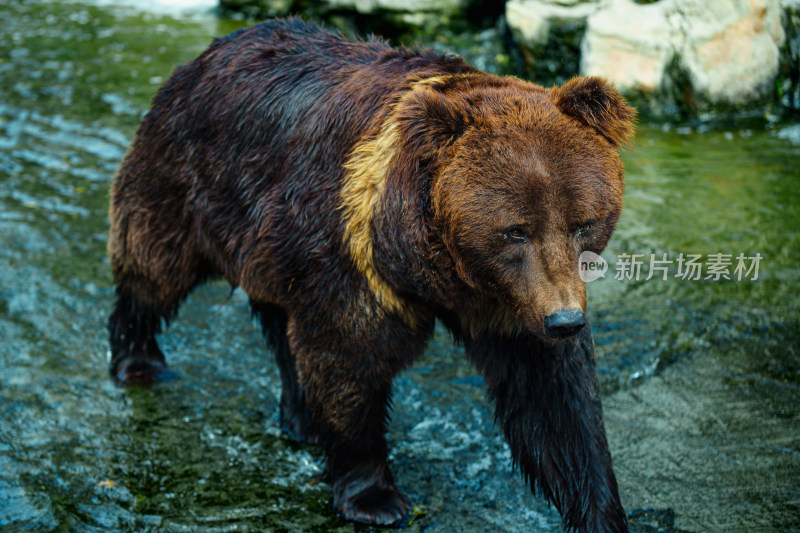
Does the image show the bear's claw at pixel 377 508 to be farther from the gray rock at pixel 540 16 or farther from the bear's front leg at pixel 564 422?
the gray rock at pixel 540 16

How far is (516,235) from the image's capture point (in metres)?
3.00

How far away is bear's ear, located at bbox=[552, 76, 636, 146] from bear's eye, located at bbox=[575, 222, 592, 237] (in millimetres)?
368

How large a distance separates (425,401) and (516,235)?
214 cm

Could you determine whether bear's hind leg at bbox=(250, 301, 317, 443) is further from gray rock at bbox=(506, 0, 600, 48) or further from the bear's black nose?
gray rock at bbox=(506, 0, 600, 48)

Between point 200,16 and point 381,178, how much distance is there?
41.2ft

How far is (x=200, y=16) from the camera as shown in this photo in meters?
14.6

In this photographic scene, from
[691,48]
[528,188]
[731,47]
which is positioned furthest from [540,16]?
[528,188]

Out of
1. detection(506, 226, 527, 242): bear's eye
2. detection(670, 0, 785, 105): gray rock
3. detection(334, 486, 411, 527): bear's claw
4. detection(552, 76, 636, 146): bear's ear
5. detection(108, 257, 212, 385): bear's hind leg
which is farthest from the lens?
detection(670, 0, 785, 105): gray rock

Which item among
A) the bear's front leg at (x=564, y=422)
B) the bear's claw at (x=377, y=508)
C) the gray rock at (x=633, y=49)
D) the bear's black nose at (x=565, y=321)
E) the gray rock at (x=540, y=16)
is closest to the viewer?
the bear's black nose at (x=565, y=321)

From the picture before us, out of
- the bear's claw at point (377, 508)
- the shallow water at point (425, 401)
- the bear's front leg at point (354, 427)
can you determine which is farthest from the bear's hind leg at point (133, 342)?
the bear's claw at point (377, 508)

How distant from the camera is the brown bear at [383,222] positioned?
301 cm

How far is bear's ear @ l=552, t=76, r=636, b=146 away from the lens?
10.2 ft

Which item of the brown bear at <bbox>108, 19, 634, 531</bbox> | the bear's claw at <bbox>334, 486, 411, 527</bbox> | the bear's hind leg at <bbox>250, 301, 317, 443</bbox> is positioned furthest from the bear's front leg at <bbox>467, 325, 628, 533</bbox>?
the bear's hind leg at <bbox>250, 301, 317, 443</bbox>

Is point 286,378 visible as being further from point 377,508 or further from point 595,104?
point 595,104
